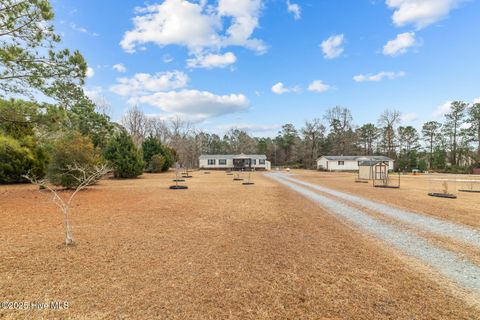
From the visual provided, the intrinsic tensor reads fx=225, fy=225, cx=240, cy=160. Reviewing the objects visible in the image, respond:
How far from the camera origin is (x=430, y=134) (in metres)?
45.9

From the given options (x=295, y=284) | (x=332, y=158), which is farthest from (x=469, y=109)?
(x=295, y=284)

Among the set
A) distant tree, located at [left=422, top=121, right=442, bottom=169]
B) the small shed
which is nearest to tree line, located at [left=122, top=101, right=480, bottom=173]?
distant tree, located at [left=422, top=121, right=442, bottom=169]

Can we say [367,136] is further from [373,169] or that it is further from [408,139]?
[373,169]

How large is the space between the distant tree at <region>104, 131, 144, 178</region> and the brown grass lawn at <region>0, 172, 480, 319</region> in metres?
14.3

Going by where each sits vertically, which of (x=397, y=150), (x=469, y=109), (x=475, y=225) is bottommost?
Result: (x=475, y=225)

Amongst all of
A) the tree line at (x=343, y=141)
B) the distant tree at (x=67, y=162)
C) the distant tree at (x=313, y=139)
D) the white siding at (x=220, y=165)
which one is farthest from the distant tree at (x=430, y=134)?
the distant tree at (x=67, y=162)

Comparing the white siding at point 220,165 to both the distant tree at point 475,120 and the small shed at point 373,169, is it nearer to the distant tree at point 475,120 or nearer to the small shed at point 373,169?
the small shed at point 373,169

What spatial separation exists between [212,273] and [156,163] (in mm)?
28169

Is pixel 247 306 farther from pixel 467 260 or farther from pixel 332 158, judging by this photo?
pixel 332 158

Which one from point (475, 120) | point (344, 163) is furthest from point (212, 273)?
point (475, 120)

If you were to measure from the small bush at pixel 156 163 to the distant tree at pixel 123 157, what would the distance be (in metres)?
8.26

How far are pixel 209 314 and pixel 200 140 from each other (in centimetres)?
5585

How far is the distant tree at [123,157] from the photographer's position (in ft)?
66.4

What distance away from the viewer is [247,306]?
2764mm
